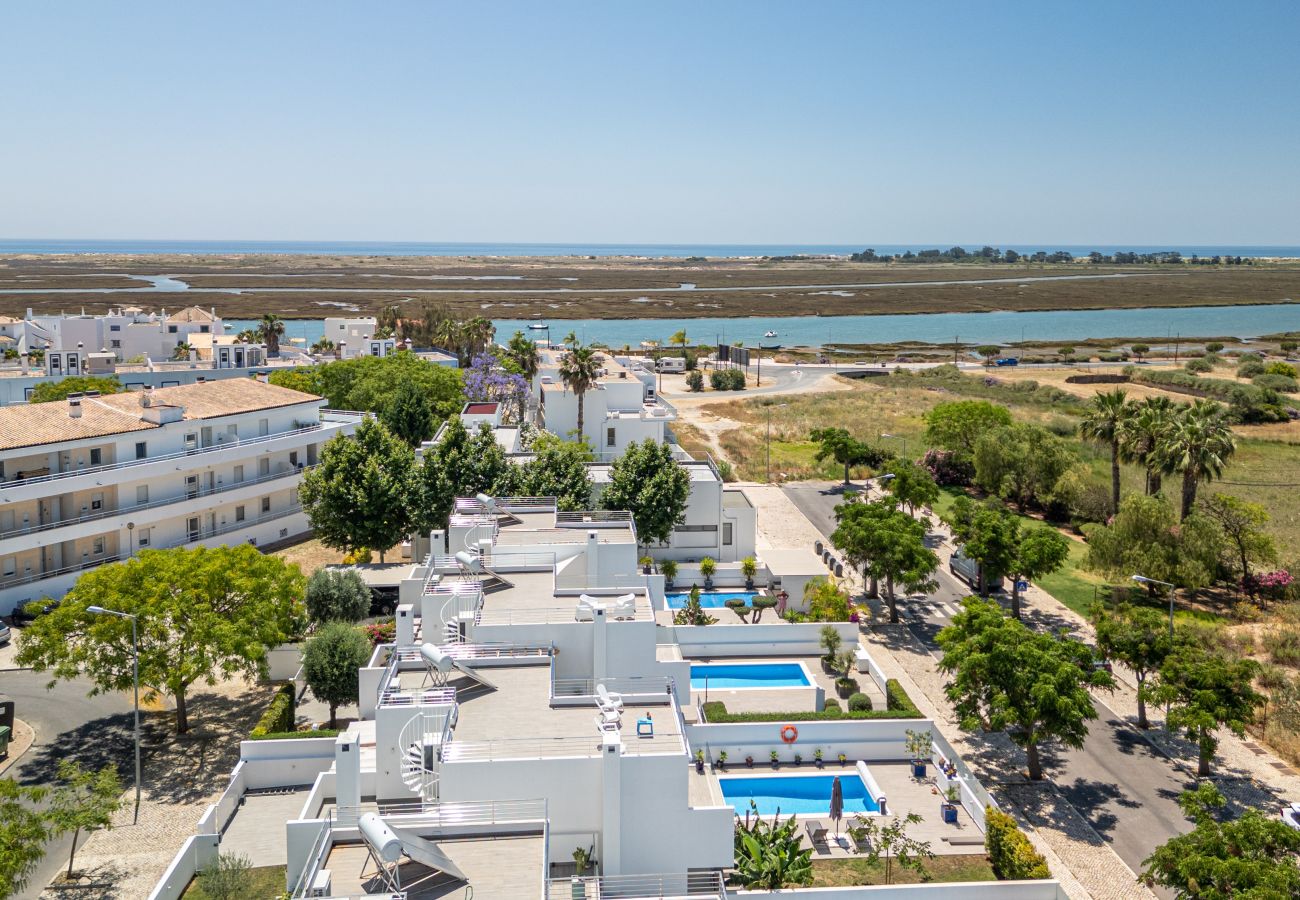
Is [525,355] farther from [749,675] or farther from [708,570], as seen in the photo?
[749,675]

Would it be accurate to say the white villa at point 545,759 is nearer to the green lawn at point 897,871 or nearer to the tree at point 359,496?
the green lawn at point 897,871

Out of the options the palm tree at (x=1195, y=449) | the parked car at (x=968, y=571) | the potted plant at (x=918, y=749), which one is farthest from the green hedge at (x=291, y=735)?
the palm tree at (x=1195, y=449)

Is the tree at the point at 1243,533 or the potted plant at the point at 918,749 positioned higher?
the tree at the point at 1243,533

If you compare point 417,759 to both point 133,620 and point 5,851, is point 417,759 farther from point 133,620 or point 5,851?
point 133,620

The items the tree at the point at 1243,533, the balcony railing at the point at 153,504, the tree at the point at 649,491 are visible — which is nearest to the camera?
the balcony railing at the point at 153,504

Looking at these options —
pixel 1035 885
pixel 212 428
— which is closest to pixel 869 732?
pixel 1035 885
